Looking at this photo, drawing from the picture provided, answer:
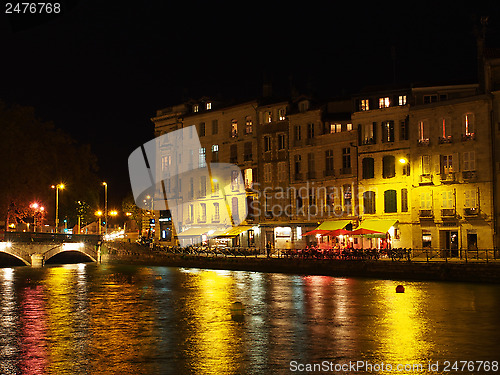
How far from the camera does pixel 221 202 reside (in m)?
74.9

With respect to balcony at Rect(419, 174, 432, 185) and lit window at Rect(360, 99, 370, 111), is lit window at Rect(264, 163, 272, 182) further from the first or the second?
balcony at Rect(419, 174, 432, 185)

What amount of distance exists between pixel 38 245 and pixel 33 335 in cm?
5265

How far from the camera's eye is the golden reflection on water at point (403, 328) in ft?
65.1

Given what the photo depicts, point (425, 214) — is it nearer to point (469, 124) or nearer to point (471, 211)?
point (471, 211)

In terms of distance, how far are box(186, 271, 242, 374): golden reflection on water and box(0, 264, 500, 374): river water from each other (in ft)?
0.15

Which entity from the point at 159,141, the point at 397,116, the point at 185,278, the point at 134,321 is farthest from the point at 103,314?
the point at 159,141

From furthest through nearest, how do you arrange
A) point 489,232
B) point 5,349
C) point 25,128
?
point 25,128 < point 489,232 < point 5,349

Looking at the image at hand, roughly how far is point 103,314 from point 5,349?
28.9 ft

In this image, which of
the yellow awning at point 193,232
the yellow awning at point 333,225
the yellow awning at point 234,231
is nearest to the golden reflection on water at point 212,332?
the yellow awning at point 333,225

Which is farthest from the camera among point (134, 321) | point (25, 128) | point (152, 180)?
point (152, 180)

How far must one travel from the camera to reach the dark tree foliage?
70.3 meters

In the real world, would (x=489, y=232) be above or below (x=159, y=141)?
below

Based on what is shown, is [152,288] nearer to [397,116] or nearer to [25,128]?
[397,116]

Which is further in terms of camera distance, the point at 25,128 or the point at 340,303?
the point at 25,128
